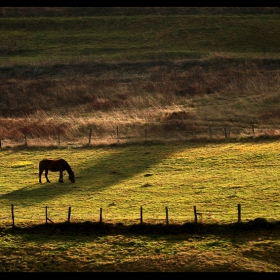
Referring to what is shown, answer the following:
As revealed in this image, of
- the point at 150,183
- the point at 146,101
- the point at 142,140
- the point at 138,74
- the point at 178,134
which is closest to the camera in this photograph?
the point at 150,183

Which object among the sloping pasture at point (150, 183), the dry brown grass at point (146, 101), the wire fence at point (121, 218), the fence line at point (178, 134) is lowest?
the wire fence at point (121, 218)

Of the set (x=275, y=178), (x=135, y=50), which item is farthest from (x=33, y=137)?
(x=135, y=50)

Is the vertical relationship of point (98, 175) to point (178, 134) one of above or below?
below

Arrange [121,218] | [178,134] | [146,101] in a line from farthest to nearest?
[146,101]
[178,134]
[121,218]

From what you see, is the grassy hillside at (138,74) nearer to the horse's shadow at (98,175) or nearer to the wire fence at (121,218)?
the horse's shadow at (98,175)

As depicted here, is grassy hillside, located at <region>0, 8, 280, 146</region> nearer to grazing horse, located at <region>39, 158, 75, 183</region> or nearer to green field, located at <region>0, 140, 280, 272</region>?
green field, located at <region>0, 140, 280, 272</region>

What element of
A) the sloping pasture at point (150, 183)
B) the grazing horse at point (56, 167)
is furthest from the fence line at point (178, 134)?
the grazing horse at point (56, 167)

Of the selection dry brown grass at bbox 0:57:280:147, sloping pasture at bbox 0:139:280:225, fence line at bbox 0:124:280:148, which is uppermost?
dry brown grass at bbox 0:57:280:147

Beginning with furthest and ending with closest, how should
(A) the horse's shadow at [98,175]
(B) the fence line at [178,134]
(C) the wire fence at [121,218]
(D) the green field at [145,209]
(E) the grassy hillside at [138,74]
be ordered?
(E) the grassy hillside at [138,74], (B) the fence line at [178,134], (A) the horse's shadow at [98,175], (C) the wire fence at [121,218], (D) the green field at [145,209]

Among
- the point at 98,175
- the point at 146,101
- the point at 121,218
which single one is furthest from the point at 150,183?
the point at 146,101

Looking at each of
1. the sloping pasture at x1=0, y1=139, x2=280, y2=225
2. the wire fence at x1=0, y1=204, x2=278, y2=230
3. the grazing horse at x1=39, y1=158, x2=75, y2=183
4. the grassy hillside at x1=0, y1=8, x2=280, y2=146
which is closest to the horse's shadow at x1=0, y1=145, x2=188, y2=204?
the sloping pasture at x1=0, y1=139, x2=280, y2=225

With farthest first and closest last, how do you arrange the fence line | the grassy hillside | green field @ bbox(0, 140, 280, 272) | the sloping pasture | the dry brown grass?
1. the grassy hillside
2. the dry brown grass
3. the fence line
4. the sloping pasture
5. green field @ bbox(0, 140, 280, 272)

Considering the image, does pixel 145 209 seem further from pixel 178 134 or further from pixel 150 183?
pixel 178 134

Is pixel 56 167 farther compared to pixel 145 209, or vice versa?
pixel 56 167
